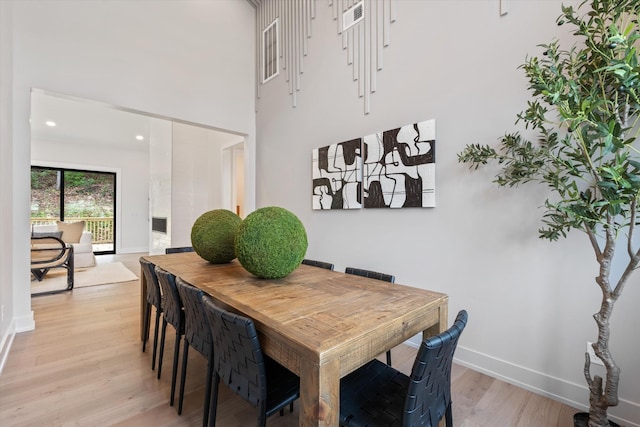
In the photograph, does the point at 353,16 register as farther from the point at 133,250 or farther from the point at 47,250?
the point at 133,250

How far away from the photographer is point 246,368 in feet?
3.52

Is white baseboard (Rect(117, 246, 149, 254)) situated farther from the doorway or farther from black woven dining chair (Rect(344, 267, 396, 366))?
black woven dining chair (Rect(344, 267, 396, 366))

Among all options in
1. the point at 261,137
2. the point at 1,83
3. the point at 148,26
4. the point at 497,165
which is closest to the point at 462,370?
the point at 497,165

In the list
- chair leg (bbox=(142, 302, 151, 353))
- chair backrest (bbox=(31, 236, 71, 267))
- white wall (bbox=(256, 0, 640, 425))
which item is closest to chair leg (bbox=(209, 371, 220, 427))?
chair leg (bbox=(142, 302, 151, 353))

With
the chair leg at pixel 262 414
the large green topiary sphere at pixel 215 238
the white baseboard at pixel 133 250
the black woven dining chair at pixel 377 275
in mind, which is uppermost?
the large green topiary sphere at pixel 215 238

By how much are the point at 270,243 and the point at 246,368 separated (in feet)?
1.86

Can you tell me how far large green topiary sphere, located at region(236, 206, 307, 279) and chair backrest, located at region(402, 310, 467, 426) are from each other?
2.61ft

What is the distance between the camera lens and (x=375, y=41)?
8.45 ft

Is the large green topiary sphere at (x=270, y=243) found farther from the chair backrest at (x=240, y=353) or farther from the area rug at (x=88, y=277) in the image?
the area rug at (x=88, y=277)

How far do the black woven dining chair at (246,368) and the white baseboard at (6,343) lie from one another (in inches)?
80.9

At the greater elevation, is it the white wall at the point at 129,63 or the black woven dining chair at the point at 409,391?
the white wall at the point at 129,63

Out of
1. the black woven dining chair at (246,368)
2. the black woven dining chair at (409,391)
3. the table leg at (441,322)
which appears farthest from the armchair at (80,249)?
the table leg at (441,322)

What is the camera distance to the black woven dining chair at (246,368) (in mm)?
1009

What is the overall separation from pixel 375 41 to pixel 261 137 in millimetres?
2118
